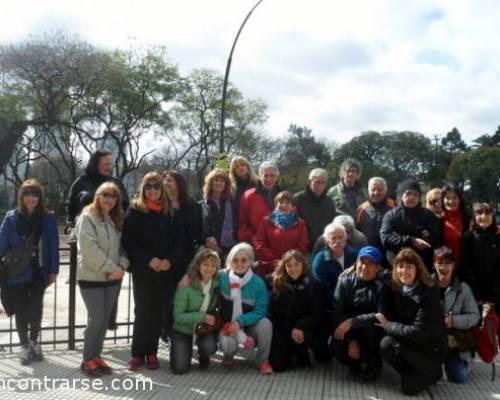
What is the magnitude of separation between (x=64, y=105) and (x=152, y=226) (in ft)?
90.2

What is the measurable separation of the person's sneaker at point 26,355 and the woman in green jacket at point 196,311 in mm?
1475

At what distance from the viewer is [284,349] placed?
16.6 feet

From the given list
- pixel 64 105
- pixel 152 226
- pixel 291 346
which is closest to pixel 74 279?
pixel 152 226

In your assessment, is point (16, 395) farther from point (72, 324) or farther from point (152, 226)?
point (152, 226)

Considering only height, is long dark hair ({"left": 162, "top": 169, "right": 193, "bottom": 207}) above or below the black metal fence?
above

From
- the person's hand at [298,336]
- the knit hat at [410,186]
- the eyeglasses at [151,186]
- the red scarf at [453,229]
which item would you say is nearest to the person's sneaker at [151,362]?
the person's hand at [298,336]

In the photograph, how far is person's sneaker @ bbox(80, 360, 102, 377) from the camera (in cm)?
479

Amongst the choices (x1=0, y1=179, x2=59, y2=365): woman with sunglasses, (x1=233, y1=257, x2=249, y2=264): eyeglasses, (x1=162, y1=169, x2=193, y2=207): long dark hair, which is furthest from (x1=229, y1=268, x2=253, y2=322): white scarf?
(x1=0, y1=179, x2=59, y2=365): woman with sunglasses

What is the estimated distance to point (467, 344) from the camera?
4895 millimetres

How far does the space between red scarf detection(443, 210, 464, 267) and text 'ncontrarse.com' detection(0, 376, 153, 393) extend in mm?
3384

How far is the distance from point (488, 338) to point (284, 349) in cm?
196

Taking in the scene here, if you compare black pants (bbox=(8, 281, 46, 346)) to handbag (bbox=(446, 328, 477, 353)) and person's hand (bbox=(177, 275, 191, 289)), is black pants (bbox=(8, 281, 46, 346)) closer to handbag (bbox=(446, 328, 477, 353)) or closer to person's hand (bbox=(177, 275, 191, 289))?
person's hand (bbox=(177, 275, 191, 289))

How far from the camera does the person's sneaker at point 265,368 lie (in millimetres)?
4957

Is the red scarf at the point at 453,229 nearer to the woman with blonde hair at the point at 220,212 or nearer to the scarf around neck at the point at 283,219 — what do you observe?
the scarf around neck at the point at 283,219
